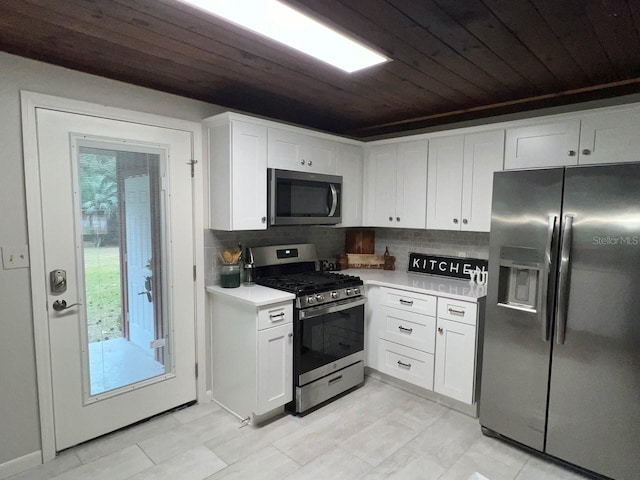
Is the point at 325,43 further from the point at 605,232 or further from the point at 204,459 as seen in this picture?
the point at 204,459

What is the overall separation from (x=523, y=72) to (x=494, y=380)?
6.55 ft

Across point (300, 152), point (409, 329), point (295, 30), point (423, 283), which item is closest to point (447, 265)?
point (423, 283)

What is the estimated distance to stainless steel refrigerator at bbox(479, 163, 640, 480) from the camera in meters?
2.02

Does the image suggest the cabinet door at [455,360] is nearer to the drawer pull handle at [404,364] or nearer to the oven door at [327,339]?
the drawer pull handle at [404,364]

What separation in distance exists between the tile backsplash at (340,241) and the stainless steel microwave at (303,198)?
370 mm

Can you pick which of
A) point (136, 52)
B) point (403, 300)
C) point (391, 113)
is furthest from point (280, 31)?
point (403, 300)

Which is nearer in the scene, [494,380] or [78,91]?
[78,91]

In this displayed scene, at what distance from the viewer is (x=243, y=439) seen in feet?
8.23

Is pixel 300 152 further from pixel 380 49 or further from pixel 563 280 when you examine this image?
pixel 563 280

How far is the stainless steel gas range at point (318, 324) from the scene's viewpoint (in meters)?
2.76

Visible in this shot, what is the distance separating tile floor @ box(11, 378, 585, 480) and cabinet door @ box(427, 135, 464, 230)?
1.56 meters

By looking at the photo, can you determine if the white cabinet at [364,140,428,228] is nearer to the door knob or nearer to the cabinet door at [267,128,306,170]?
the cabinet door at [267,128,306,170]

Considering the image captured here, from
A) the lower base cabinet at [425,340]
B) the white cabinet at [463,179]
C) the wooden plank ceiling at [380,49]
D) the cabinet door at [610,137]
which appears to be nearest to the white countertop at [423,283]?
the lower base cabinet at [425,340]

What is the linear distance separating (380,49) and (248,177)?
1.31 m
